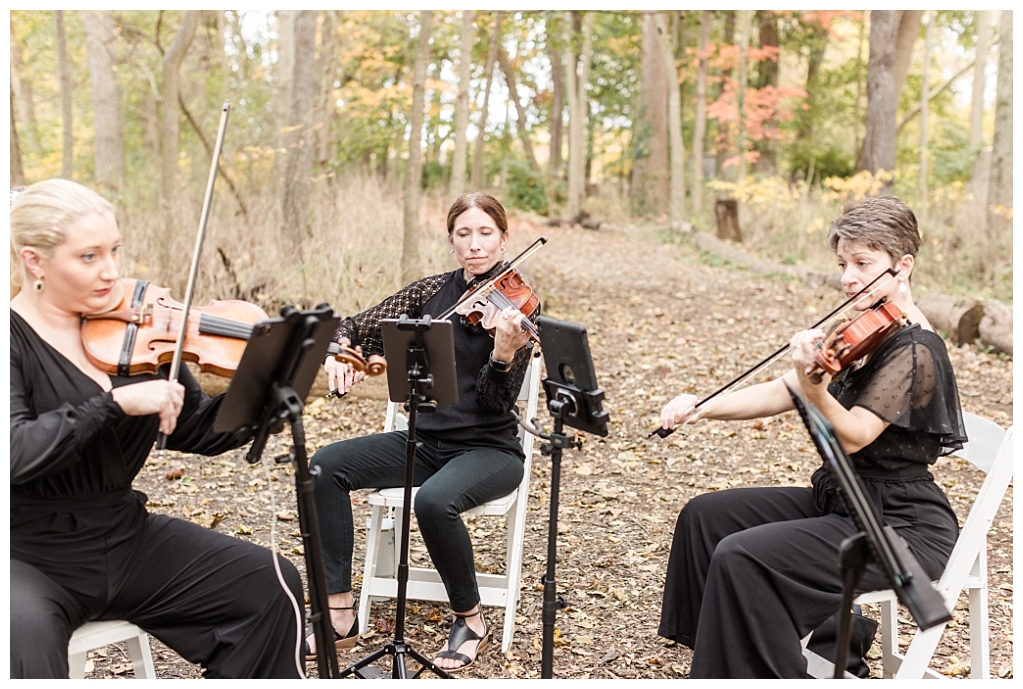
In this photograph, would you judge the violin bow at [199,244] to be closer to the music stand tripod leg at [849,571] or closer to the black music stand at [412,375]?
the black music stand at [412,375]

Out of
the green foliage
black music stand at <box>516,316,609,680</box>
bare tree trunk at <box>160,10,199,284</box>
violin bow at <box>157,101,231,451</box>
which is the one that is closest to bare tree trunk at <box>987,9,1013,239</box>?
bare tree trunk at <box>160,10,199,284</box>

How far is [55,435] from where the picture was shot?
211cm

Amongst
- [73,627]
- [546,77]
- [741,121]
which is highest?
[546,77]

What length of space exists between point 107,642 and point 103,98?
1222 centimetres

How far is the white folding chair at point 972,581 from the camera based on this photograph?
8.23 ft

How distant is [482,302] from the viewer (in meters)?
3.34

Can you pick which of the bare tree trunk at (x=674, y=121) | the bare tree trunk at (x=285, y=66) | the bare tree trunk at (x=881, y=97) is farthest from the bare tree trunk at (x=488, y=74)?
the bare tree trunk at (x=881, y=97)

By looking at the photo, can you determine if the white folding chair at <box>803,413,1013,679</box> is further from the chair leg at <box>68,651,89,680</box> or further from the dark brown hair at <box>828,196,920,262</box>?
the chair leg at <box>68,651,89,680</box>

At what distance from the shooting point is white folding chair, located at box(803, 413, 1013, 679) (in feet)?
8.23

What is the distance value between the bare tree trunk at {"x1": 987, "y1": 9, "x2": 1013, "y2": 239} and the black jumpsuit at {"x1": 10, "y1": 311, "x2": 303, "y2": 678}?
27.7ft

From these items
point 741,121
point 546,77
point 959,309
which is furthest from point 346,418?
point 546,77

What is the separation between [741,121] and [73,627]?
14.6 meters

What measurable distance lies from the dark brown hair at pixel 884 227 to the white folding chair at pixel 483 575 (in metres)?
1.35
